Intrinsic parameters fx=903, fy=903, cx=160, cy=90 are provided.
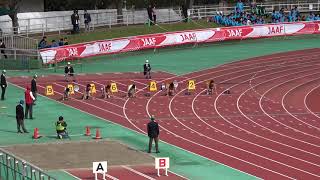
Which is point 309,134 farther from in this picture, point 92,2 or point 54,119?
point 92,2

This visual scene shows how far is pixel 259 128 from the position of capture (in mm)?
35438

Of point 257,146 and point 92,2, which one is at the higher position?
point 92,2

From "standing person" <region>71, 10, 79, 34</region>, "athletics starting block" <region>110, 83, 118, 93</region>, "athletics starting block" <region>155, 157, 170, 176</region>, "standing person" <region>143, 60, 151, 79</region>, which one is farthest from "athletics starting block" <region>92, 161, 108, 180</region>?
"standing person" <region>71, 10, 79, 34</region>

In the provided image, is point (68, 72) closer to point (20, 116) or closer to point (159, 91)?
point (159, 91)

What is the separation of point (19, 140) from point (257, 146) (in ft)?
28.2

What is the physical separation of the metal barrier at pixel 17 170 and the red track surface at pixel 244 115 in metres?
8.99

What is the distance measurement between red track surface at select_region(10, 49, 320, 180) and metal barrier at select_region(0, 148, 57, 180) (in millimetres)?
8989

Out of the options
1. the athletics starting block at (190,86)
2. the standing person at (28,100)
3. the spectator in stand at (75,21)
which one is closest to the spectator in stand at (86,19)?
the spectator in stand at (75,21)

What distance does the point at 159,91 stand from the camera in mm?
43875

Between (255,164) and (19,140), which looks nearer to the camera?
(255,164)

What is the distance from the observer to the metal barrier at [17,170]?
20.2 meters

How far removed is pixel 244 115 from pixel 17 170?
61.0ft

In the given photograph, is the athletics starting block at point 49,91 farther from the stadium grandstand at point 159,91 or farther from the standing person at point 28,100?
the standing person at point 28,100

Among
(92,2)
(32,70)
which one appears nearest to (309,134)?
(32,70)
